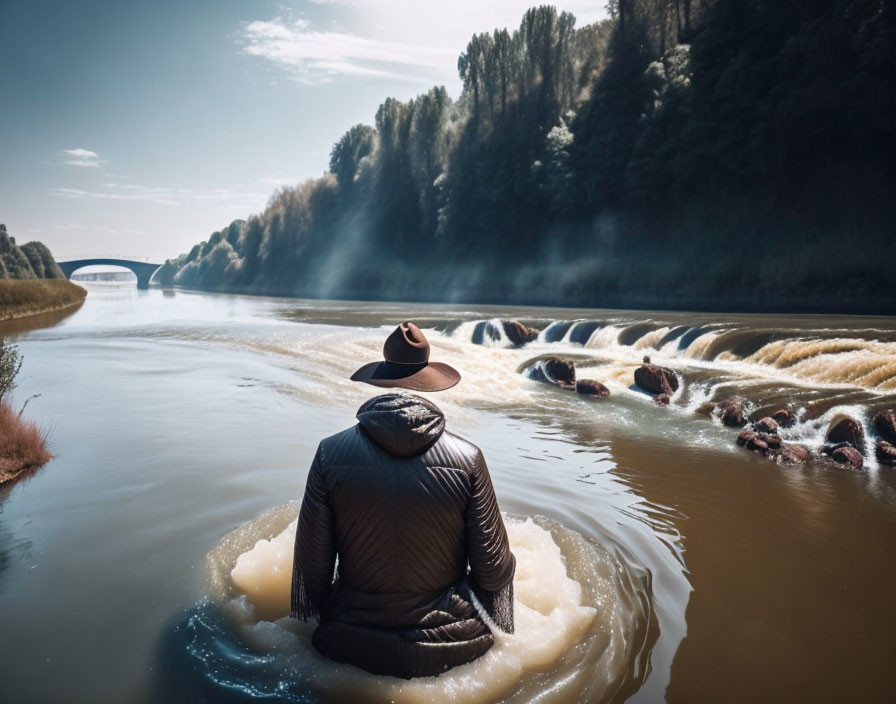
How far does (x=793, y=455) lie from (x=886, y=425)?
202 cm

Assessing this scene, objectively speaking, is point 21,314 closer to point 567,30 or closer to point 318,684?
point 318,684

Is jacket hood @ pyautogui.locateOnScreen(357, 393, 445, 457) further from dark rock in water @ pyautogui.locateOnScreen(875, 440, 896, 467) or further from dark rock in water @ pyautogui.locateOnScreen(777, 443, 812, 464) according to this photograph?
dark rock in water @ pyautogui.locateOnScreen(875, 440, 896, 467)

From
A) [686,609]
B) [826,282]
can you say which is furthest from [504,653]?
[826,282]

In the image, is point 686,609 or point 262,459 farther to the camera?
point 262,459

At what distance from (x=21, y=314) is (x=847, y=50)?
44931 millimetres

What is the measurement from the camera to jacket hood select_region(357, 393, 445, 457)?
2615 mm

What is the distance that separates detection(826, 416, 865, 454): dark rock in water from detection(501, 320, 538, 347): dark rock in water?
13295mm

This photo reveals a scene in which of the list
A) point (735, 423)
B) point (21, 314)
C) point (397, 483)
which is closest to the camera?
point (397, 483)

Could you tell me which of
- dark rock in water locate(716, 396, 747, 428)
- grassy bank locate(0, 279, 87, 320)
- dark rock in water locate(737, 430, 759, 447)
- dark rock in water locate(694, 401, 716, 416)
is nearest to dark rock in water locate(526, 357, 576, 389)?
dark rock in water locate(694, 401, 716, 416)

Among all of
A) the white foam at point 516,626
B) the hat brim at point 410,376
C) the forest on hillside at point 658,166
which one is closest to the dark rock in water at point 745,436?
the white foam at point 516,626

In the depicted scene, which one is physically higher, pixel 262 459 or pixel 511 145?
pixel 511 145

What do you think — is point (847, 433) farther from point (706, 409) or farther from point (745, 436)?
point (706, 409)

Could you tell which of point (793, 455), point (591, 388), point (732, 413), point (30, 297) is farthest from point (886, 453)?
point (30, 297)

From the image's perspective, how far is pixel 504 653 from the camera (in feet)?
10.4
